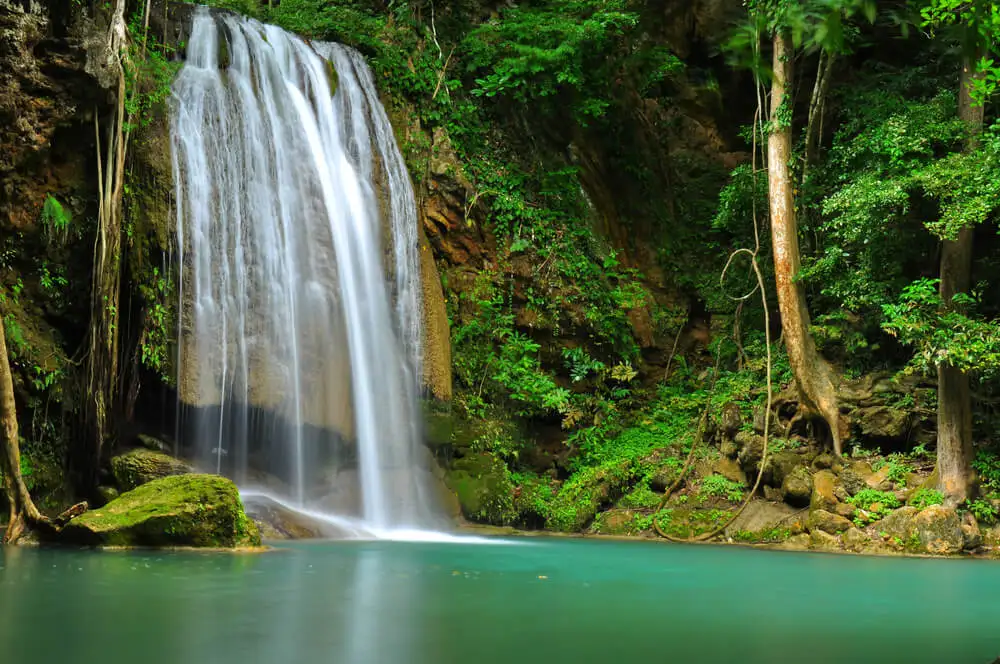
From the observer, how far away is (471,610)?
489 centimetres

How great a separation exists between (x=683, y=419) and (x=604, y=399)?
1.25 meters

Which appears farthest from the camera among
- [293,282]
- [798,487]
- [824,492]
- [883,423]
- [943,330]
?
[293,282]

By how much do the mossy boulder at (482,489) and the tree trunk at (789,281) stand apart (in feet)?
13.7

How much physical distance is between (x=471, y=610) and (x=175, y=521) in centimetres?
368

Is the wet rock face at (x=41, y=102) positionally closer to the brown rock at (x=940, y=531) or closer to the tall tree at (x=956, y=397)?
the tall tree at (x=956, y=397)

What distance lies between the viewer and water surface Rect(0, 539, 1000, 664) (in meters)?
3.77

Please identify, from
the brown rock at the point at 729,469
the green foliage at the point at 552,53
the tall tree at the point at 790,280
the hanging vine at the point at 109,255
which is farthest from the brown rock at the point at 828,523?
the hanging vine at the point at 109,255

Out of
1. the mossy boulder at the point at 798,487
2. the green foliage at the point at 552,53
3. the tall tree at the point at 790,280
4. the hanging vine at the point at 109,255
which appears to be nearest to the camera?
the hanging vine at the point at 109,255

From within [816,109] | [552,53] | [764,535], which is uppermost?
[552,53]

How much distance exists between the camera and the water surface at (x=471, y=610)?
377 centimetres

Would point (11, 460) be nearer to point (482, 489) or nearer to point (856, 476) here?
point (482, 489)

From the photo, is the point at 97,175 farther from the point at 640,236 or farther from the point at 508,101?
the point at 640,236

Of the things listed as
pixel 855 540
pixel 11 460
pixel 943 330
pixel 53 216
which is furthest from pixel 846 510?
pixel 53 216

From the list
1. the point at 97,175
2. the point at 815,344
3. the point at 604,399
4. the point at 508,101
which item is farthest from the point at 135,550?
the point at 508,101
